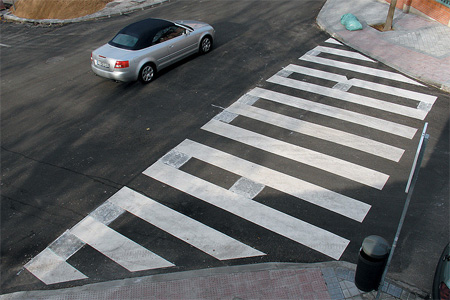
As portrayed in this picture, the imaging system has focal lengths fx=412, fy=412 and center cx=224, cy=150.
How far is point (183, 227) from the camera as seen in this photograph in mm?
7867

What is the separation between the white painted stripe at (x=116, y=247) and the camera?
23.7 ft

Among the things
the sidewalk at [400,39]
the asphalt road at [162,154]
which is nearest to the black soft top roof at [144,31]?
the asphalt road at [162,154]

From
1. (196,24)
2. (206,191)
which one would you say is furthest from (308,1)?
(206,191)

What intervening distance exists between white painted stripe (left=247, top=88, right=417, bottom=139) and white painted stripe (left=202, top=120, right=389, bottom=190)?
189cm

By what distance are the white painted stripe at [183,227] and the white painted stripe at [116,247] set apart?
0.60m

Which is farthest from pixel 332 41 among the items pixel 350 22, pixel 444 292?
pixel 444 292

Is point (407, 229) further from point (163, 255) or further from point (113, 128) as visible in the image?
point (113, 128)

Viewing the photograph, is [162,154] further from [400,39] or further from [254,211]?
[400,39]

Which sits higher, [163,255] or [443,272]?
[443,272]

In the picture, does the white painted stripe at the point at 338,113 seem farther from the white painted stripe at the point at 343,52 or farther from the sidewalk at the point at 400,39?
the white painted stripe at the point at 343,52

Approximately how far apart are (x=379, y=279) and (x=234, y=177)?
3.99m

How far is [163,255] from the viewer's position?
7.36m

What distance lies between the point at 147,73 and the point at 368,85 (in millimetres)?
6954

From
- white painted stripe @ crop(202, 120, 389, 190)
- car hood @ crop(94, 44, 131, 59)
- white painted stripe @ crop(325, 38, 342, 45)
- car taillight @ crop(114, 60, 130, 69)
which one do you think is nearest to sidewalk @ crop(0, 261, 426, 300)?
white painted stripe @ crop(202, 120, 389, 190)
